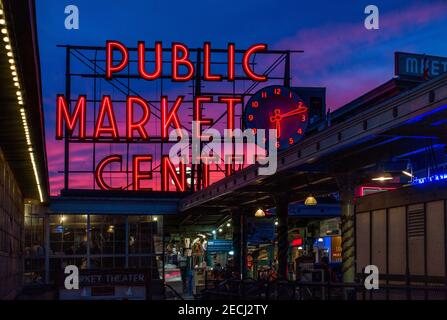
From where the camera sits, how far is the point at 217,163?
46.8 m

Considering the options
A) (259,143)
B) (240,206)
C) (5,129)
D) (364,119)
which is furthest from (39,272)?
(364,119)

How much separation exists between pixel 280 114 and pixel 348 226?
388 inches

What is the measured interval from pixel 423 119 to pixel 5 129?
8362 mm

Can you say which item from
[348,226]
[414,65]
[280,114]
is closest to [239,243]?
[280,114]

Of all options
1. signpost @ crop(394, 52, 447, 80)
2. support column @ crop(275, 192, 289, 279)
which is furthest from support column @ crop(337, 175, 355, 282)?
signpost @ crop(394, 52, 447, 80)

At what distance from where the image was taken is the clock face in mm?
28686

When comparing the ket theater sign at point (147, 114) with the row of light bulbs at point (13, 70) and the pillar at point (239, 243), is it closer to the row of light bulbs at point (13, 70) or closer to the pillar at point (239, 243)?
the pillar at point (239, 243)

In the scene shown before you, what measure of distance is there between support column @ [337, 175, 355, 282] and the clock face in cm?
780

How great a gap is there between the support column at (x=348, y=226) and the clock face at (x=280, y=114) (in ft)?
25.6

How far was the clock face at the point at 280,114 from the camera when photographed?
28.7 meters

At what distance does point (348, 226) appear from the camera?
20359mm

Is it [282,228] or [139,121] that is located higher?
[139,121]

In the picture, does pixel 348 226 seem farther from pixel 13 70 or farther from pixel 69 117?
pixel 69 117

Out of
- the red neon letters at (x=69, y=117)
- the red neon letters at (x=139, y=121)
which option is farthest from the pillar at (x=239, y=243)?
the red neon letters at (x=69, y=117)
